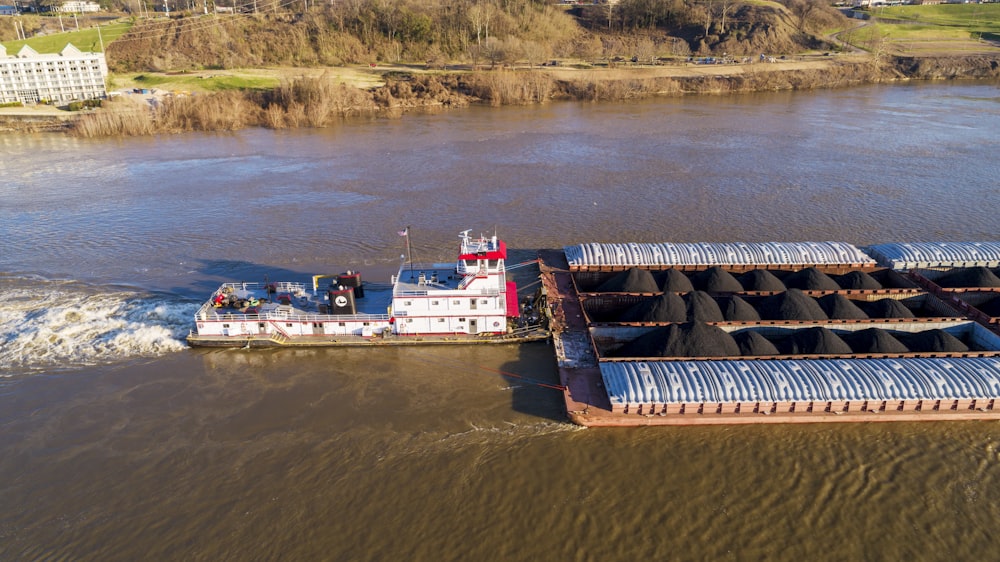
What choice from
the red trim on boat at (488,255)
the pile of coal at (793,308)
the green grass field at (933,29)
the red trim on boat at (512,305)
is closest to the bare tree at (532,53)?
the green grass field at (933,29)

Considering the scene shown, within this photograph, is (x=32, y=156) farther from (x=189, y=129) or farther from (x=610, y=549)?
(x=610, y=549)

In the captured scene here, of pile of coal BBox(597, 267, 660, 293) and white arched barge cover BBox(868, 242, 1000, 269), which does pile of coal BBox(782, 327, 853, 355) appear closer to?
pile of coal BBox(597, 267, 660, 293)

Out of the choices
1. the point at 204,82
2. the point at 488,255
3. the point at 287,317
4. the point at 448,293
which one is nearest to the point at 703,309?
the point at 488,255

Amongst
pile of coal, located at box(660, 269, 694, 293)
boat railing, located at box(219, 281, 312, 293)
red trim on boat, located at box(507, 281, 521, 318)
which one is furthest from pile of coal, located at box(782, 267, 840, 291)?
boat railing, located at box(219, 281, 312, 293)

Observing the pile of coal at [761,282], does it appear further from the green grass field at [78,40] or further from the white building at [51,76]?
the green grass field at [78,40]

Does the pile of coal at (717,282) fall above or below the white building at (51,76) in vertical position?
below

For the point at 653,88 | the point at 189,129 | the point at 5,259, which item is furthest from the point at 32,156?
the point at 653,88

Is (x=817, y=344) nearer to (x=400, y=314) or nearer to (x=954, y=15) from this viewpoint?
(x=400, y=314)
